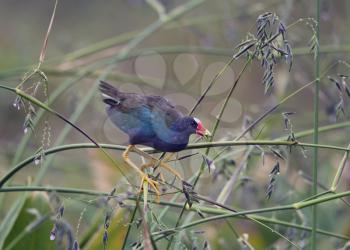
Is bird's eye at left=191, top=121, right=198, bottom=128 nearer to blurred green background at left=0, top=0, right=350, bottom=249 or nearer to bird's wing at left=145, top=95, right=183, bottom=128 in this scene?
bird's wing at left=145, top=95, right=183, bottom=128

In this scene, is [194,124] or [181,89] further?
[181,89]

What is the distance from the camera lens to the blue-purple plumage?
1.56 m

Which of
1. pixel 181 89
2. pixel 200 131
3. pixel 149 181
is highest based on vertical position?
pixel 181 89

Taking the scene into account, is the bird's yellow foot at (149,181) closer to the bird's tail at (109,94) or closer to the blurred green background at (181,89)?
the blurred green background at (181,89)

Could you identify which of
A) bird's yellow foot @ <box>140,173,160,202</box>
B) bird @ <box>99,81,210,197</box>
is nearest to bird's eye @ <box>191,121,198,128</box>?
bird @ <box>99,81,210,197</box>

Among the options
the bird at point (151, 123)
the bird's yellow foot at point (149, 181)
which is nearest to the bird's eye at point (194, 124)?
the bird at point (151, 123)

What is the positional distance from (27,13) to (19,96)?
14.5ft

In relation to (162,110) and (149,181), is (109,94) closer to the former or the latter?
(162,110)

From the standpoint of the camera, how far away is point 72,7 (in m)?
5.92

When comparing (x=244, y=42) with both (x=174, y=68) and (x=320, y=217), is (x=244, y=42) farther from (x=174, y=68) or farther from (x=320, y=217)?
(x=174, y=68)

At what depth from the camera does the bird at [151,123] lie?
156 cm

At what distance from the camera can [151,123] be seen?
1.59 meters

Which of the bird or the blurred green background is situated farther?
the blurred green background

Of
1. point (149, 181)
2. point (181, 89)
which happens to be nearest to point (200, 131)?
point (149, 181)
